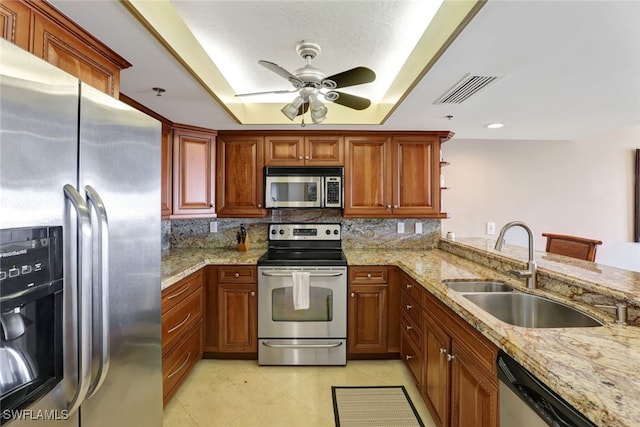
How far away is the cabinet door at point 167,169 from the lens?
2.58 meters

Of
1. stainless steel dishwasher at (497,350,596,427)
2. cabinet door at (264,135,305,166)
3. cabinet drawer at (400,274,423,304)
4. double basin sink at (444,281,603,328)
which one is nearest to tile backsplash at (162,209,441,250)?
cabinet door at (264,135,305,166)

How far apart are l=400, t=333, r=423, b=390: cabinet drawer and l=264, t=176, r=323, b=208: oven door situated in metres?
1.44

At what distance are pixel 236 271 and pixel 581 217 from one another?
421 cm

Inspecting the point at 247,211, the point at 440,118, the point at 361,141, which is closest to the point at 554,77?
the point at 440,118

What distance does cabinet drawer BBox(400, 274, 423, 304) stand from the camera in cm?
208

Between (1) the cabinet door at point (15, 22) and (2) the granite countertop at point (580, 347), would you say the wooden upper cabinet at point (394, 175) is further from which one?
(1) the cabinet door at point (15, 22)

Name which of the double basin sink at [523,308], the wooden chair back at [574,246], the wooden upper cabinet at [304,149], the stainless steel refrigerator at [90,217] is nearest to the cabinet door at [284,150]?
the wooden upper cabinet at [304,149]

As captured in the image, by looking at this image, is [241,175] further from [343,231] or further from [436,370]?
[436,370]

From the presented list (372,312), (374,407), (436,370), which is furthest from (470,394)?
(372,312)

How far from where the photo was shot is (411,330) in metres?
2.26

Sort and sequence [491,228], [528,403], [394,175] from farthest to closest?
[491,228] → [394,175] → [528,403]

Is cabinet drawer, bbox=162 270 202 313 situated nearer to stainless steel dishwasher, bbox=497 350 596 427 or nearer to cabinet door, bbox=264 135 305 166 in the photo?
cabinet door, bbox=264 135 305 166

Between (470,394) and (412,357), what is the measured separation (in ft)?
2.98

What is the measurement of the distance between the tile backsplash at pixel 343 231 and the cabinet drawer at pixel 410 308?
86cm
